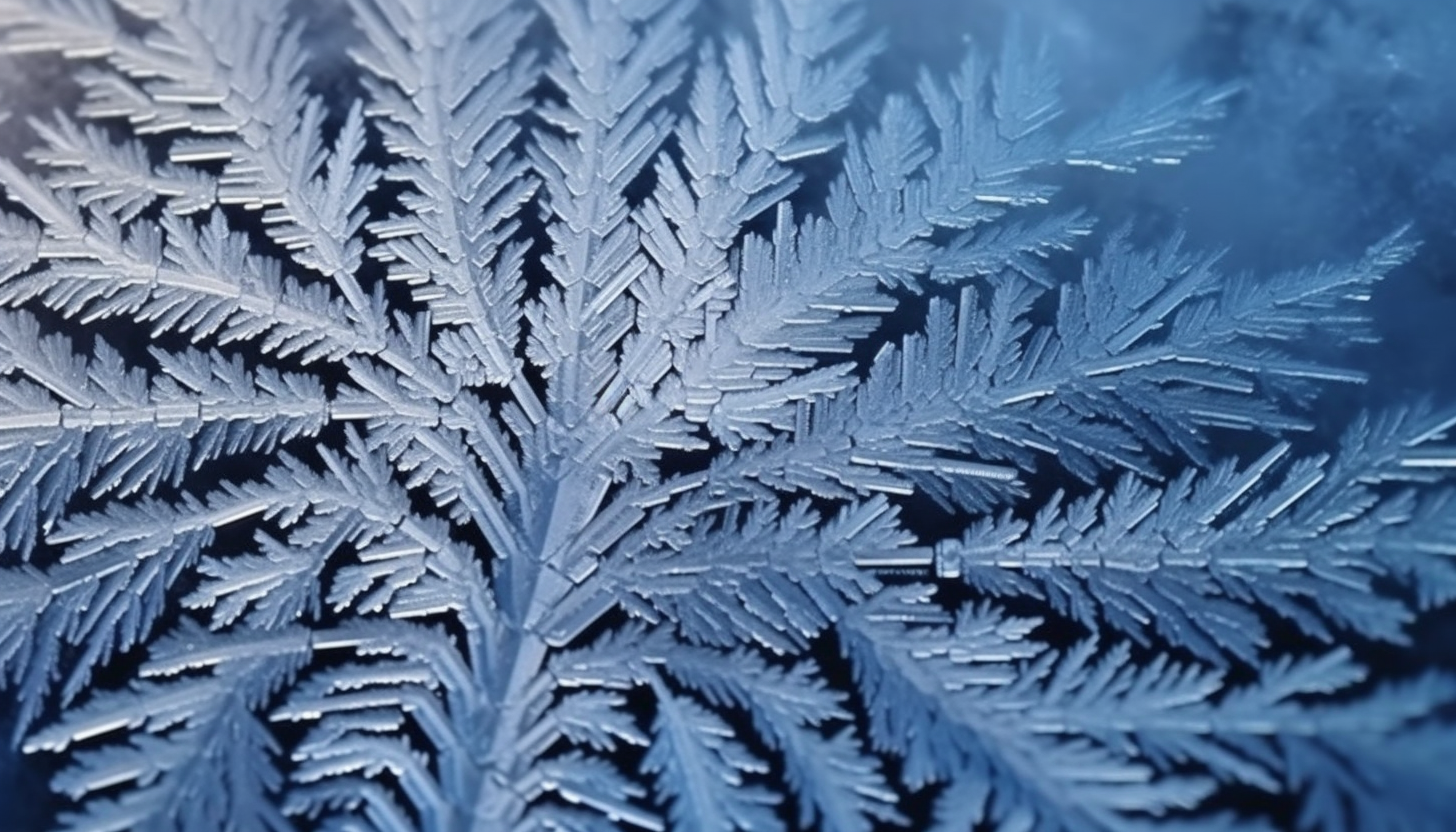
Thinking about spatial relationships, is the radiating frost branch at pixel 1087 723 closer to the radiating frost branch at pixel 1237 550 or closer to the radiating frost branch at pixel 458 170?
the radiating frost branch at pixel 1237 550

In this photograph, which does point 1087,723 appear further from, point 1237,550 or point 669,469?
point 669,469

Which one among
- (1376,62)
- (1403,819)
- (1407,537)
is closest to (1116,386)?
(1407,537)

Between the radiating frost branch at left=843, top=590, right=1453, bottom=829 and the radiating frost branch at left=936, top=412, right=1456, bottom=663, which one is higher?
the radiating frost branch at left=936, top=412, right=1456, bottom=663

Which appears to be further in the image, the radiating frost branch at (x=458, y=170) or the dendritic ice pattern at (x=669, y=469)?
the radiating frost branch at (x=458, y=170)

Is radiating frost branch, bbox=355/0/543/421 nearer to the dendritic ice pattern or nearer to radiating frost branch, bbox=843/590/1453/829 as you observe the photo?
the dendritic ice pattern

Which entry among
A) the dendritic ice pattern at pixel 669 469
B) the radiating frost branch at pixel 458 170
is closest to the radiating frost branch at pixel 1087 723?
the dendritic ice pattern at pixel 669 469

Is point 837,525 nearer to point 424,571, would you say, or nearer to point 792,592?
point 792,592

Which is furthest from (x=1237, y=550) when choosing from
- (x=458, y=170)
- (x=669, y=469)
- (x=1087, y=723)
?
(x=458, y=170)

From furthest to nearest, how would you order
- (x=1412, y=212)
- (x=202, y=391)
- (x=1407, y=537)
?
(x=1412, y=212) < (x=202, y=391) < (x=1407, y=537)

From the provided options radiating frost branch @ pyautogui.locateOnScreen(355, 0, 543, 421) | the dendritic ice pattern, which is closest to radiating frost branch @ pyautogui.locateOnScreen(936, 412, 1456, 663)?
the dendritic ice pattern
